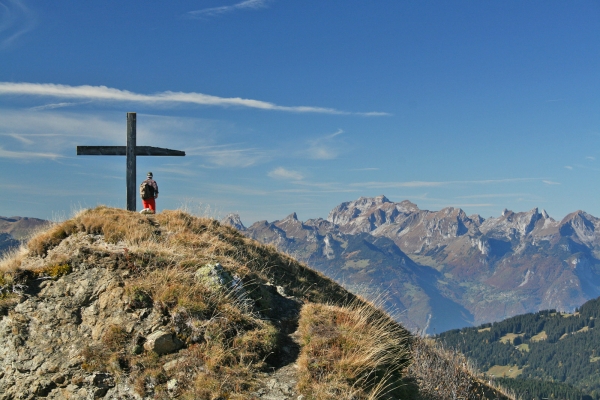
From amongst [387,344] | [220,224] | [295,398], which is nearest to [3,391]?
[295,398]

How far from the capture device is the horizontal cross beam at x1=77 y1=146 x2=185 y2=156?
21.7 metres

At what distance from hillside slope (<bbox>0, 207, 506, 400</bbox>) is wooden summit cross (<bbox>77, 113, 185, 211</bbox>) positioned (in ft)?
24.8

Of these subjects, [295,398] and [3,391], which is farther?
[3,391]

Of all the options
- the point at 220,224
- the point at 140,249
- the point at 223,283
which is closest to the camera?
the point at 223,283

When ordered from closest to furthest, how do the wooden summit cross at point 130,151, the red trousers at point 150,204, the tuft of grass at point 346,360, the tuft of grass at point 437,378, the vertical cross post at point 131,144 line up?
the tuft of grass at point 346,360
the tuft of grass at point 437,378
the red trousers at point 150,204
the wooden summit cross at point 130,151
the vertical cross post at point 131,144

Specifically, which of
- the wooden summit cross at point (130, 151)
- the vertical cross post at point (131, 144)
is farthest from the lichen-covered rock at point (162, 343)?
the vertical cross post at point (131, 144)

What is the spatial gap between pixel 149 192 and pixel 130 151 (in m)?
2.73

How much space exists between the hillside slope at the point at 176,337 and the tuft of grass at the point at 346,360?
0.03 metres

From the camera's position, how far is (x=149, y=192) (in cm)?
2105

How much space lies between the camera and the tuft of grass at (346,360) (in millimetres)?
9305

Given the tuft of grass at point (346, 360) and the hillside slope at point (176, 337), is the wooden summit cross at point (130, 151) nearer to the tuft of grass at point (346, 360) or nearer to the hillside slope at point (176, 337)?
the hillside slope at point (176, 337)

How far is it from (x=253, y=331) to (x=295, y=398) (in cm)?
211

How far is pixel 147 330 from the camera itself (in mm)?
10469

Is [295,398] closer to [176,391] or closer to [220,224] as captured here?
[176,391]
